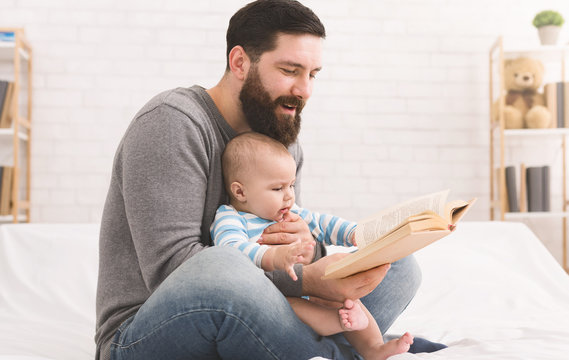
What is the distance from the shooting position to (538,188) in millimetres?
3303

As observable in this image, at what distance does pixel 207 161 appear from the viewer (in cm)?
131

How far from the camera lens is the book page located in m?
1.01

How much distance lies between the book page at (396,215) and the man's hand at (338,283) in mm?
56

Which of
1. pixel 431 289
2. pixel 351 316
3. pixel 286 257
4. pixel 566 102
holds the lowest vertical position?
pixel 431 289

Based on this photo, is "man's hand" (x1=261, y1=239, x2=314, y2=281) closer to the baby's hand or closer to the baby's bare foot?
the baby's hand

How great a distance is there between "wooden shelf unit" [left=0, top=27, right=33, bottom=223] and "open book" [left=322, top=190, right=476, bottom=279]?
260 centimetres

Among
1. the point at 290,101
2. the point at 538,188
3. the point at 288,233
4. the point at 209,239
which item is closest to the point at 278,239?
the point at 288,233

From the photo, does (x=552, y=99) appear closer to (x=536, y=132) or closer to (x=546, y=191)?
(x=536, y=132)

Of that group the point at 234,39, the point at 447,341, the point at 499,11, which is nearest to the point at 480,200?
the point at 499,11

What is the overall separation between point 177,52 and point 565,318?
8.28 feet

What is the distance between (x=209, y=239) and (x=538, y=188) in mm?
2500

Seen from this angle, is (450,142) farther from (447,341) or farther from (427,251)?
(447,341)

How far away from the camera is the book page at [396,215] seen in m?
1.01

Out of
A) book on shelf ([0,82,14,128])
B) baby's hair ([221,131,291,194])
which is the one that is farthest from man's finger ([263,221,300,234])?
book on shelf ([0,82,14,128])
